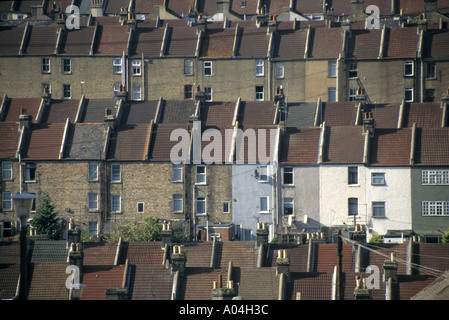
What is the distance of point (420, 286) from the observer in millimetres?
A: 42812

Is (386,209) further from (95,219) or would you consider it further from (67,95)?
(67,95)

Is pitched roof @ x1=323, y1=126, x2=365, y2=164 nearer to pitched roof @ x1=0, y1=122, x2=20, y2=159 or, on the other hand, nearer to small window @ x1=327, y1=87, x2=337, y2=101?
small window @ x1=327, y1=87, x2=337, y2=101

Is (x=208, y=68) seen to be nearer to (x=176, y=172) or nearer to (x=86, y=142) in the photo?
(x=86, y=142)

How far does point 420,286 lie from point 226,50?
46550 millimetres

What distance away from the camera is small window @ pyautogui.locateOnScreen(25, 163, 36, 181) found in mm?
67256

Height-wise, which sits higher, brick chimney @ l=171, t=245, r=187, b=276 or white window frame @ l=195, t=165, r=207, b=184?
white window frame @ l=195, t=165, r=207, b=184

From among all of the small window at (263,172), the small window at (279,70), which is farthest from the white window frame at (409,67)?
the small window at (263,172)

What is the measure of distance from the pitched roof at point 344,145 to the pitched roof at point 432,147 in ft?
12.6

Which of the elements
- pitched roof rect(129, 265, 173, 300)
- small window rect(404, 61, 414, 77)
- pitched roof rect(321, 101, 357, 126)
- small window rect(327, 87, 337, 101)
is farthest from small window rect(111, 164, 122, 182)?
small window rect(404, 61, 414, 77)

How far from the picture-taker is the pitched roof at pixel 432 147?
211ft

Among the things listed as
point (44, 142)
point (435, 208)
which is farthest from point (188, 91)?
point (435, 208)

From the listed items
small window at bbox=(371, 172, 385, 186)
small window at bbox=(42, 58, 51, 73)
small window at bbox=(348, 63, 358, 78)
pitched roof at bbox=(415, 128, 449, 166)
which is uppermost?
small window at bbox=(42, 58, 51, 73)

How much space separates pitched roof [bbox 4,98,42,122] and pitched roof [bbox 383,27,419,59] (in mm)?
30089
